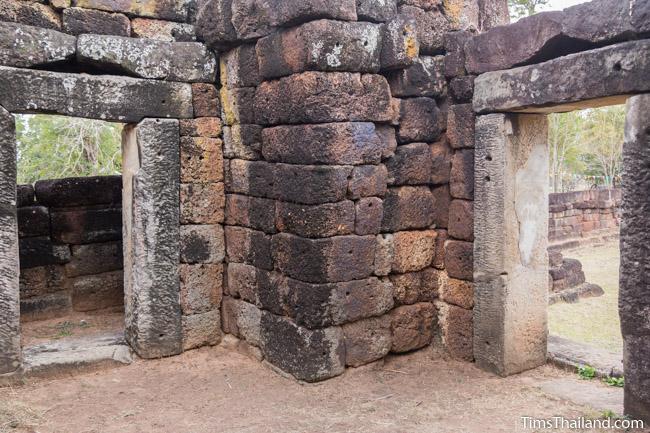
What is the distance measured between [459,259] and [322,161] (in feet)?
5.72

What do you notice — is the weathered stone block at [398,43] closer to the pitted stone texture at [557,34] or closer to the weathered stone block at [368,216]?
the pitted stone texture at [557,34]

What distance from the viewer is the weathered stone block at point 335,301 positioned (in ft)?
17.3

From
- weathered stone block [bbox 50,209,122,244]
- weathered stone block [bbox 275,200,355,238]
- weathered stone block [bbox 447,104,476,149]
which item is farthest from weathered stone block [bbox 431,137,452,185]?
weathered stone block [bbox 50,209,122,244]

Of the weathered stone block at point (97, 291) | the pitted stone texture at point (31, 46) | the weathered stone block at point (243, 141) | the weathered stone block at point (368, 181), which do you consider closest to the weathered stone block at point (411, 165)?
the weathered stone block at point (368, 181)

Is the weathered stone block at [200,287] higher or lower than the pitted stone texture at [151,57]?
lower

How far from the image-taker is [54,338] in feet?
22.5

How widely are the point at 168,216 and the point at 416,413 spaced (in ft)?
9.96

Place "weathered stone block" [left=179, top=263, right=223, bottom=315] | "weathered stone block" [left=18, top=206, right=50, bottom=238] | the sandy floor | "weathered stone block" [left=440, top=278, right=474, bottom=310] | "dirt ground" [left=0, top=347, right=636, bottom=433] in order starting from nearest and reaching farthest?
1. "dirt ground" [left=0, top=347, right=636, bottom=433]
2. "weathered stone block" [left=440, top=278, right=474, bottom=310]
3. "weathered stone block" [left=179, top=263, right=223, bottom=315]
4. the sandy floor
5. "weathered stone block" [left=18, top=206, right=50, bottom=238]

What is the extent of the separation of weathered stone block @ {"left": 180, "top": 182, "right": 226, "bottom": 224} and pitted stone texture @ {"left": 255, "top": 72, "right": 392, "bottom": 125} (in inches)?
47.2

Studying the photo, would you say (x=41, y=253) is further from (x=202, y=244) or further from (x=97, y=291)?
(x=202, y=244)

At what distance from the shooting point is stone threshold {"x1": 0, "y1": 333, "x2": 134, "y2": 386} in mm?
5773

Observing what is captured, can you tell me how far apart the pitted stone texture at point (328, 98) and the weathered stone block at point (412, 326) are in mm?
1848

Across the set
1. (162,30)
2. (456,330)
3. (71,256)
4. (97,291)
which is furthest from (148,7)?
(456,330)

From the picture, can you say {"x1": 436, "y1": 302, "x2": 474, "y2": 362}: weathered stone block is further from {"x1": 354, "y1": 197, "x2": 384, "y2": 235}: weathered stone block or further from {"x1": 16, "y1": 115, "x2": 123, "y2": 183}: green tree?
{"x1": 16, "y1": 115, "x2": 123, "y2": 183}: green tree
